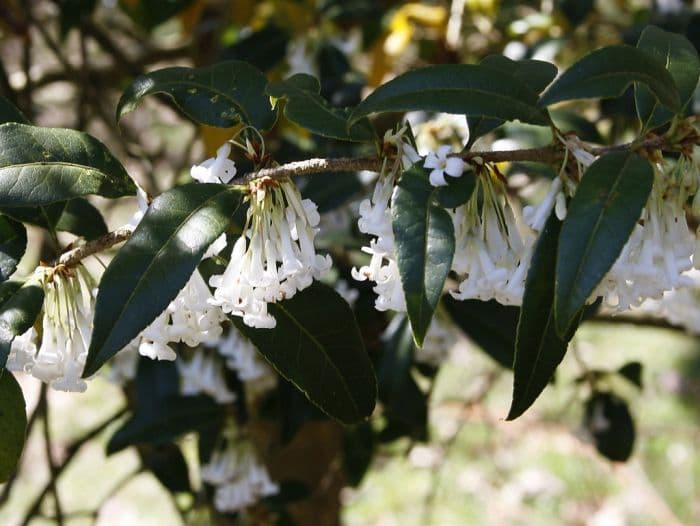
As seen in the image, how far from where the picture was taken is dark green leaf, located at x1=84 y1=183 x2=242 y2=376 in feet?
2.28

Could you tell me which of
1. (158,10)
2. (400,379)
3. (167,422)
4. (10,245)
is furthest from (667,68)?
(158,10)

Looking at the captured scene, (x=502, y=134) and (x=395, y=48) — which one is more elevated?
(x=502, y=134)

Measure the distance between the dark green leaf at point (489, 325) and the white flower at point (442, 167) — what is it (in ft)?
2.33

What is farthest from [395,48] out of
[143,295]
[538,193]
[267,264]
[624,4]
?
[143,295]

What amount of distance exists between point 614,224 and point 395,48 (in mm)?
1522

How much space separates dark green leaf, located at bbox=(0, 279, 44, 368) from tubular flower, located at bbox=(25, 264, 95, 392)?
3 centimetres

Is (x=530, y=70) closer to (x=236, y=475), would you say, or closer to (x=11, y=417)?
(x=11, y=417)

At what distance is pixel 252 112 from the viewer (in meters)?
0.90

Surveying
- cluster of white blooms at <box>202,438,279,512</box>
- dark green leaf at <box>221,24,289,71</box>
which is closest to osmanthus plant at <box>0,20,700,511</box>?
cluster of white blooms at <box>202,438,279,512</box>

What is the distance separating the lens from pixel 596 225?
67cm

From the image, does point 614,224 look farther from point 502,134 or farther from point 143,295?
point 502,134

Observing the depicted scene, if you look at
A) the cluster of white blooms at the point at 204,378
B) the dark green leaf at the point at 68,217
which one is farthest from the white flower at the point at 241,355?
the dark green leaf at the point at 68,217

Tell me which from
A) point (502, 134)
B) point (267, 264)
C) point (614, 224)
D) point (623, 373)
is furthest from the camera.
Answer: point (623, 373)

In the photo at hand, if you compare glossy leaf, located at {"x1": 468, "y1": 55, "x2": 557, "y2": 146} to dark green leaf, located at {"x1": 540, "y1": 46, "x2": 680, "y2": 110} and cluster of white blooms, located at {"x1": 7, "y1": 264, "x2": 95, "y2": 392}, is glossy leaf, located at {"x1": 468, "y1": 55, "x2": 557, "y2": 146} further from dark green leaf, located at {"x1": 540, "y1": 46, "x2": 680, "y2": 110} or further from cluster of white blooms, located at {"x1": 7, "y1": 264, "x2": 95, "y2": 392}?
cluster of white blooms, located at {"x1": 7, "y1": 264, "x2": 95, "y2": 392}
